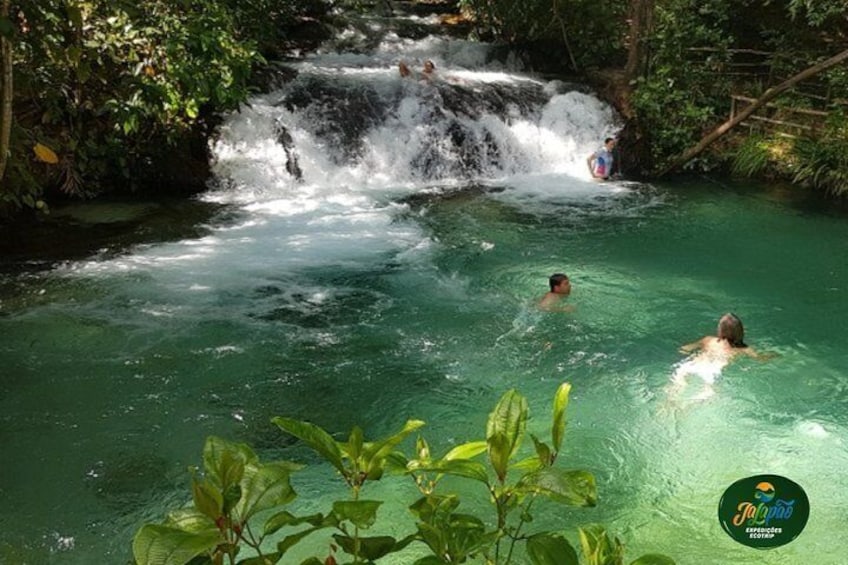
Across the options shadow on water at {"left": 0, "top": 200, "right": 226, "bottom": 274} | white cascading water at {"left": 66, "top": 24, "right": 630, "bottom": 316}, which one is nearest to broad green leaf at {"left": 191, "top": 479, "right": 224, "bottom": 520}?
white cascading water at {"left": 66, "top": 24, "right": 630, "bottom": 316}

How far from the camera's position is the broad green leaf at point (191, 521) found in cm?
110

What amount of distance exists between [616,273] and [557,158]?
5072 millimetres

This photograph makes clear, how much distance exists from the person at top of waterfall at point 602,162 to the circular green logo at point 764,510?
10.8m

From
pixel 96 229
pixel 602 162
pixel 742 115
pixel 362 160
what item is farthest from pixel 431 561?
pixel 742 115

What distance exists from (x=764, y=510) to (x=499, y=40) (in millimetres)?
16751

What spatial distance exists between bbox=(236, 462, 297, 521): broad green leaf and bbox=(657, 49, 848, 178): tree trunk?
10.4 m

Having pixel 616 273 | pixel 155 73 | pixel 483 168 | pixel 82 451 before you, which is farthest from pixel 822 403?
pixel 155 73

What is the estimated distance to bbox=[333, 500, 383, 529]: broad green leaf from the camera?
1.14 meters

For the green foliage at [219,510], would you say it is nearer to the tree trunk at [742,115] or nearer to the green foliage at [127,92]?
the green foliage at [127,92]

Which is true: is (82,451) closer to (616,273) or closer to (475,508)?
(475,508)

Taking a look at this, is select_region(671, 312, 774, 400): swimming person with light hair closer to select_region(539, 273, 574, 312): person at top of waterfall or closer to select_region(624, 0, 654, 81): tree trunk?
select_region(539, 273, 574, 312): person at top of waterfall

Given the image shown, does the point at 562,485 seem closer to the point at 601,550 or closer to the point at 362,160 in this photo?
the point at 601,550

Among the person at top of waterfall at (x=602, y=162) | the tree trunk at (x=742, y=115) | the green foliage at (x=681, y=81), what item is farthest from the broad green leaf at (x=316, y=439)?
the green foliage at (x=681, y=81)

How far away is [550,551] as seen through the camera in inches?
45.0
